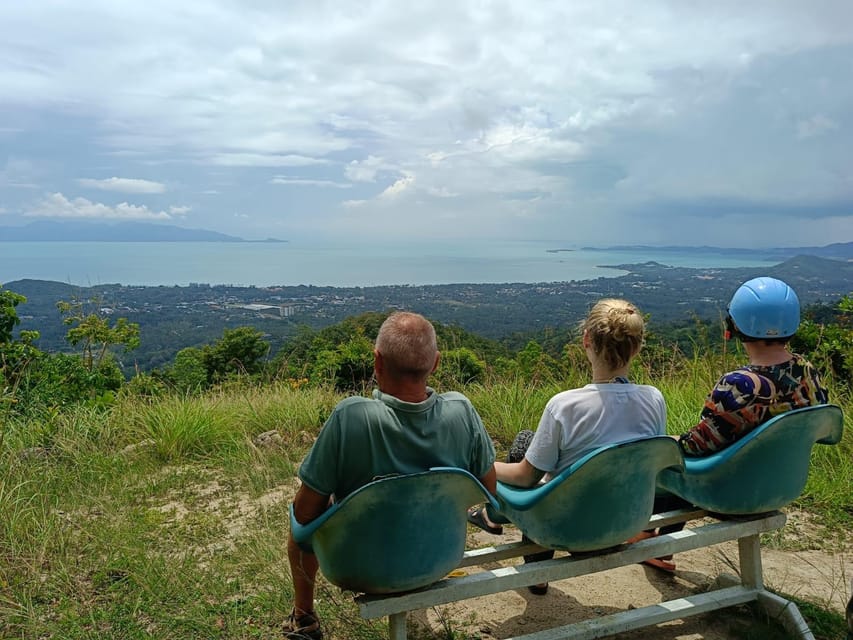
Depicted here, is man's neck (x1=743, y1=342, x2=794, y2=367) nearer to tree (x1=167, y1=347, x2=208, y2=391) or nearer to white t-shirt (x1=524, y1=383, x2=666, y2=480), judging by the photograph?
white t-shirt (x1=524, y1=383, x2=666, y2=480)

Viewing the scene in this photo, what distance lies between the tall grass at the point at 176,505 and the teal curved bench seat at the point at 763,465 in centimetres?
149

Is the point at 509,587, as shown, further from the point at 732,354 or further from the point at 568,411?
the point at 732,354

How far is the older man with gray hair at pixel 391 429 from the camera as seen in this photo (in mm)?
2334

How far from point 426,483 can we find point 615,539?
0.87m

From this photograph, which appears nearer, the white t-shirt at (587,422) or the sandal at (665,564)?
the white t-shirt at (587,422)

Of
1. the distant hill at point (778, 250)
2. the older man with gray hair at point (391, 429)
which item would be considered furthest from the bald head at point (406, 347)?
the distant hill at point (778, 250)

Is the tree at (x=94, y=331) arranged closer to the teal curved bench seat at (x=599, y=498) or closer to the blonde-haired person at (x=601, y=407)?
the blonde-haired person at (x=601, y=407)

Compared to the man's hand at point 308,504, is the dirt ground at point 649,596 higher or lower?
lower

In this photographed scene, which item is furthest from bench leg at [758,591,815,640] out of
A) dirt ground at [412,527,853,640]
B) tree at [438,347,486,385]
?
tree at [438,347,486,385]

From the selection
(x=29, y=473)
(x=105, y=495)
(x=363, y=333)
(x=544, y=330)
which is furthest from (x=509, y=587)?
(x=363, y=333)

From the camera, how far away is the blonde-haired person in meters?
2.74

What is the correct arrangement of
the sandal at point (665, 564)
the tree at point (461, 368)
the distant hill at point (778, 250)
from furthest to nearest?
the distant hill at point (778, 250)
the tree at point (461, 368)
the sandal at point (665, 564)

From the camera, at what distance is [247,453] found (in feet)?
17.9

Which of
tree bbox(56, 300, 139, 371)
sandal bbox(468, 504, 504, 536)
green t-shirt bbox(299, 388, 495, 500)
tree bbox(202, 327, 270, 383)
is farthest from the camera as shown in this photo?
tree bbox(202, 327, 270, 383)
